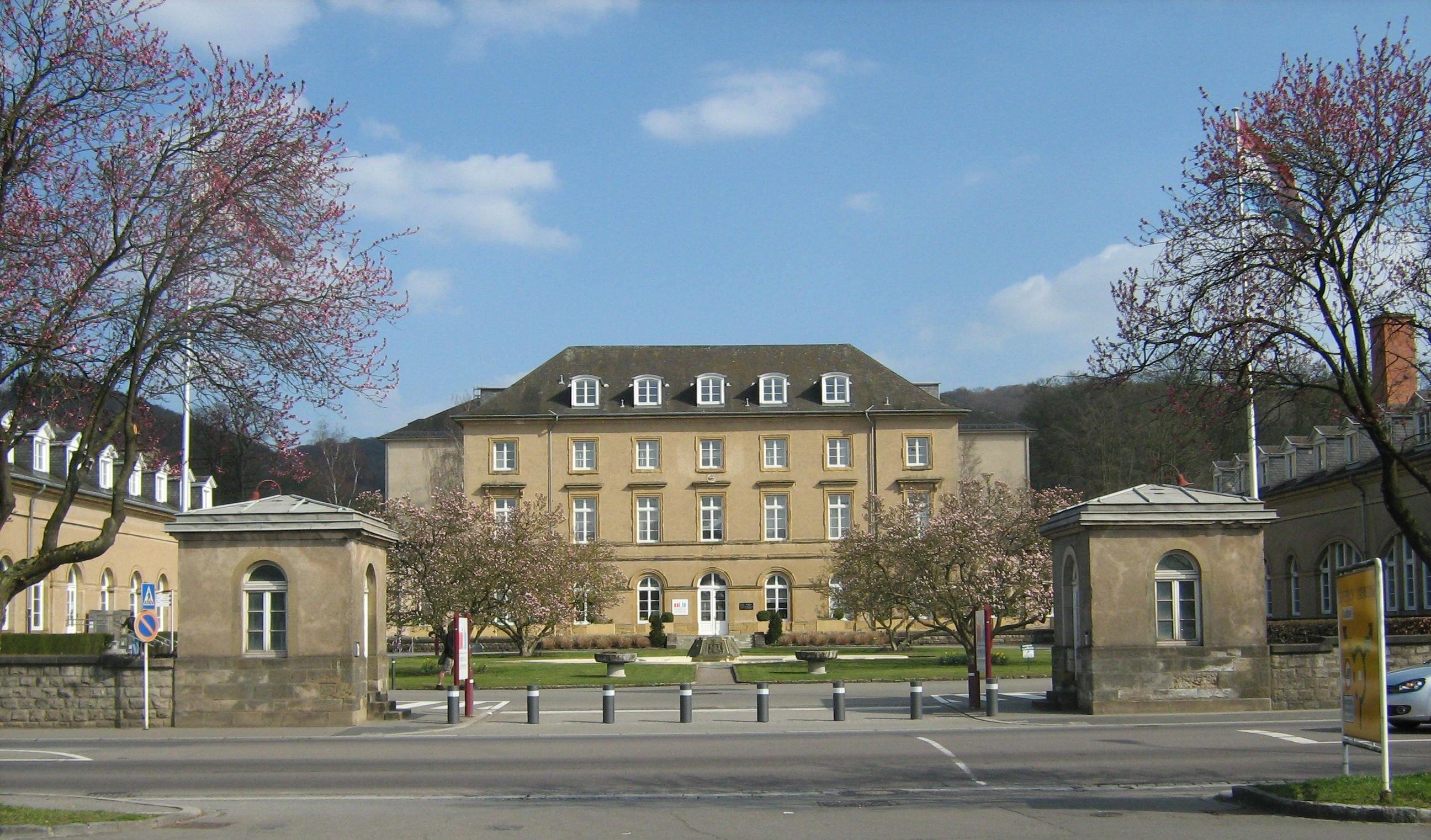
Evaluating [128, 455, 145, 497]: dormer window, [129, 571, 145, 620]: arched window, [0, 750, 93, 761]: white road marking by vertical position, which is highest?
[128, 455, 145, 497]: dormer window

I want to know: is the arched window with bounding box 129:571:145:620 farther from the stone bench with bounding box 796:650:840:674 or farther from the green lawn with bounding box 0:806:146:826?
the green lawn with bounding box 0:806:146:826

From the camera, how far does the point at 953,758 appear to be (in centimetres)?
1789

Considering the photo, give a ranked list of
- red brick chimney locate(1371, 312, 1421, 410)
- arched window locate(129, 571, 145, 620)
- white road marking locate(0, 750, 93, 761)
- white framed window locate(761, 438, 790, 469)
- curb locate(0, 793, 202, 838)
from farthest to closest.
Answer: white framed window locate(761, 438, 790, 469), arched window locate(129, 571, 145, 620), red brick chimney locate(1371, 312, 1421, 410), white road marking locate(0, 750, 93, 761), curb locate(0, 793, 202, 838)

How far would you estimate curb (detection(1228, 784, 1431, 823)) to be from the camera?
11820 millimetres

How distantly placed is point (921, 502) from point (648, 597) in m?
20.1

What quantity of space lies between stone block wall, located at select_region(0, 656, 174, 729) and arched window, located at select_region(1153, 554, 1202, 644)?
17206 millimetres

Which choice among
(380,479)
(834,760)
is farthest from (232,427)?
(380,479)

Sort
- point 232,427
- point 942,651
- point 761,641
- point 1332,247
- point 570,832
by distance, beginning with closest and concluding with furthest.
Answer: point 570,832 → point 1332,247 → point 232,427 → point 942,651 → point 761,641

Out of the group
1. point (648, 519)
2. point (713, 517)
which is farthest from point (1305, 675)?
point (648, 519)

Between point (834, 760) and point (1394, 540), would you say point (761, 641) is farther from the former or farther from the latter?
point (834, 760)

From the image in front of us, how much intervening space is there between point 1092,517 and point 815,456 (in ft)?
141

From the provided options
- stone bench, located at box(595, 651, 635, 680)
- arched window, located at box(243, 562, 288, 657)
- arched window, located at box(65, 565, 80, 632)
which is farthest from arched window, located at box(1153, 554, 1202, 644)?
arched window, located at box(65, 565, 80, 632)

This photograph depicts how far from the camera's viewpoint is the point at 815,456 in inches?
2650

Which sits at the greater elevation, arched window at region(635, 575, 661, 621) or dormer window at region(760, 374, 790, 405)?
dormer window at region(760, 374, 790, 405)
